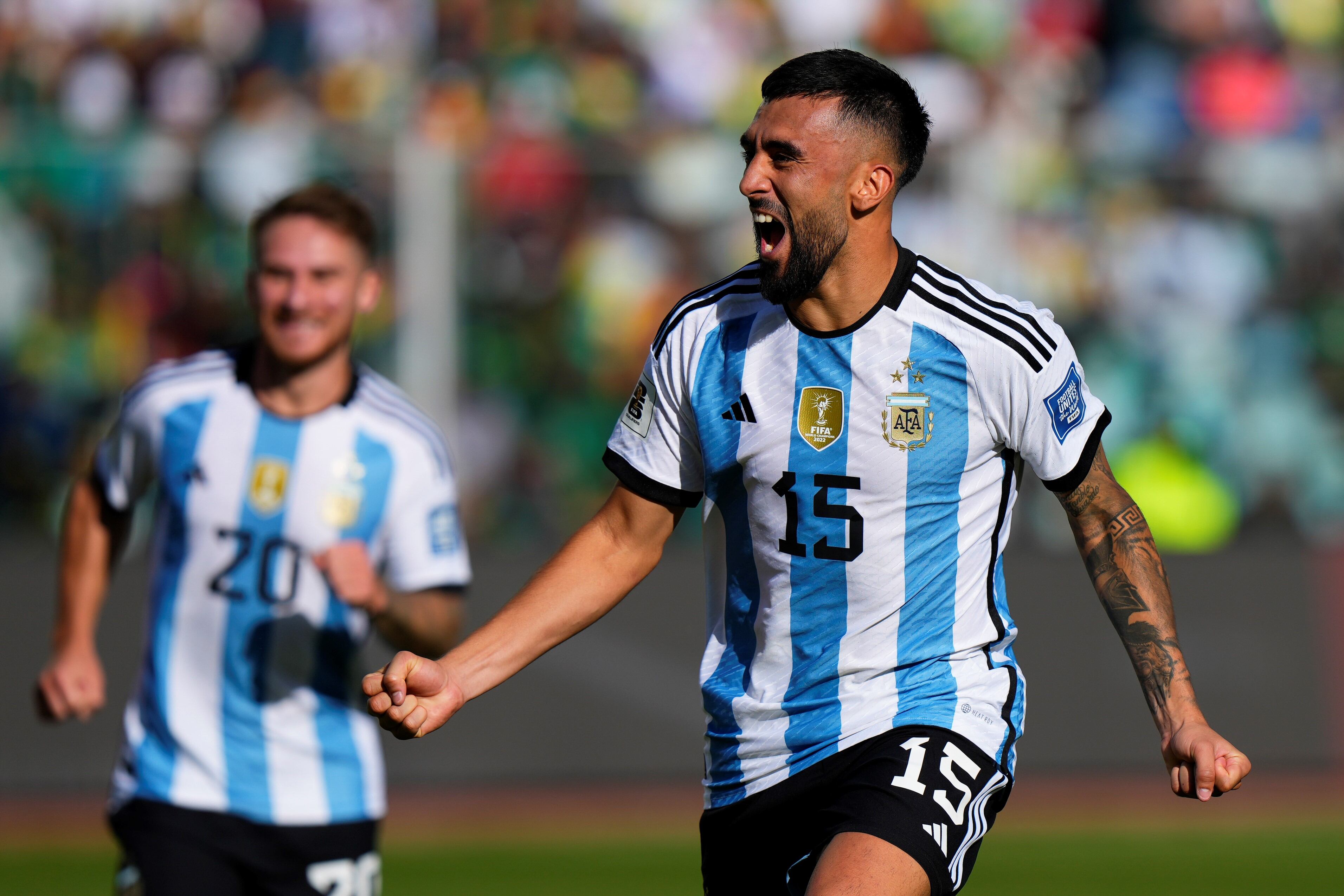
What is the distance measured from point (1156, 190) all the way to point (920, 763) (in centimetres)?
751

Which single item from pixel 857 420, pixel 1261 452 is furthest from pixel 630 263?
pixel 857 420

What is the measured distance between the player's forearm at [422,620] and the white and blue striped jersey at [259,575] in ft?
0.18

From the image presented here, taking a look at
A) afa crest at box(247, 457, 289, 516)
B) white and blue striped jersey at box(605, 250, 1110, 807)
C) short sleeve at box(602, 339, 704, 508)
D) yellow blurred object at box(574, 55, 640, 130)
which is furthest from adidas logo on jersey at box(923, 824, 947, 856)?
yellow blurred object at box(574, 55, 640, 130)

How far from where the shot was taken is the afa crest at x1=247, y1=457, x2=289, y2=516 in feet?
15.0

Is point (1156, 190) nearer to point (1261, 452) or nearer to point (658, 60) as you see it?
point (1261, 452)

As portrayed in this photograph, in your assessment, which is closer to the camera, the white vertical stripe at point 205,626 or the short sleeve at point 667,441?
the short sleeve at point 667,441

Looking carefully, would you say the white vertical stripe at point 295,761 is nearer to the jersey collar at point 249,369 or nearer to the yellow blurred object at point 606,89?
the jersey collar at point 249,369

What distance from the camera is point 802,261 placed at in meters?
3.58

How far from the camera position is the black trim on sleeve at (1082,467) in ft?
11.7

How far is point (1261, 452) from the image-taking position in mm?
9812

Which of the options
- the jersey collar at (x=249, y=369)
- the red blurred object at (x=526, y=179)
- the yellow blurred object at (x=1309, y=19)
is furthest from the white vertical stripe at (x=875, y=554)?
the yellow blurred object at (x=1309, y=19)

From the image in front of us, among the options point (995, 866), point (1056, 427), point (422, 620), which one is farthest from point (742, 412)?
point (995, 866)

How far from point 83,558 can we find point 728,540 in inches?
79.8

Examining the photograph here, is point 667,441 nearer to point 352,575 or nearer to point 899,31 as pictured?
point 352,575
